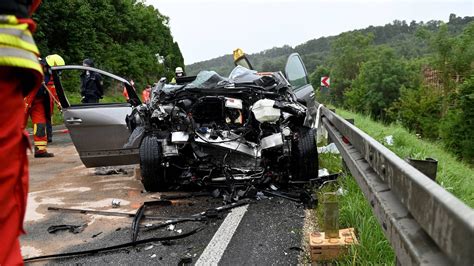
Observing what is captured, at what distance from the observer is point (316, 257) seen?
2.62 meters

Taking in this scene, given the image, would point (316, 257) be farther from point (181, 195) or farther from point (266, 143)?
point (181, 195)

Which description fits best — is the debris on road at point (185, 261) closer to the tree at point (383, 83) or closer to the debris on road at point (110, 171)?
the debris on road at point (110, 171)

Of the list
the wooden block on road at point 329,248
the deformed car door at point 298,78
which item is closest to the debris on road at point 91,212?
the wooden block on road at point 329,248

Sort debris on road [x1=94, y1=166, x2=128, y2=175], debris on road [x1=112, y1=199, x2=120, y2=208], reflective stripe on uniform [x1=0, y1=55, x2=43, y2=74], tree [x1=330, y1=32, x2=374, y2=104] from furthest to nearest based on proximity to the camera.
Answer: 1. tree [x1=330, y1=32, x2=374, y2=104]
2. debris on road [x1=94, y1=166, x2=128, y2=175]
3. debris on road [x1=112, y1=199, x2=120, y2=208]
4. reflective stripe on uniform [x1=0, y1=55, x2=43, y2=74]

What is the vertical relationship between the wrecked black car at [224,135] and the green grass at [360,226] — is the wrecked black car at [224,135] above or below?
above

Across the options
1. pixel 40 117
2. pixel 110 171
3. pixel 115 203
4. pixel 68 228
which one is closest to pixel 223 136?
pixel 115 203

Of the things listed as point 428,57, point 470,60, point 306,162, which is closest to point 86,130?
point 306,162

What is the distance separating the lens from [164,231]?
137 inches

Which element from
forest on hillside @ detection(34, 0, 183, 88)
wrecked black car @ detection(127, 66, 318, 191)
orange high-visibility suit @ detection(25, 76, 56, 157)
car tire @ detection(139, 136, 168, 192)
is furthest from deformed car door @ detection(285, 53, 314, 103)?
forest on hillside @ detection(34, 0, 183, 88)

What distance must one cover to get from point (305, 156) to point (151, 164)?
1.65 meters

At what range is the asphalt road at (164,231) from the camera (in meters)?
2.92

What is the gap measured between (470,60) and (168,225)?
41927 mm

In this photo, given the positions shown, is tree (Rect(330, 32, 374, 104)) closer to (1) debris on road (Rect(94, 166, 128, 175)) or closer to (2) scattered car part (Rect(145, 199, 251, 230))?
(1) debris on road (Rect(94, 166, 128, 175))

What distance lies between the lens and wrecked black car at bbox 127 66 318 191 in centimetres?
446
